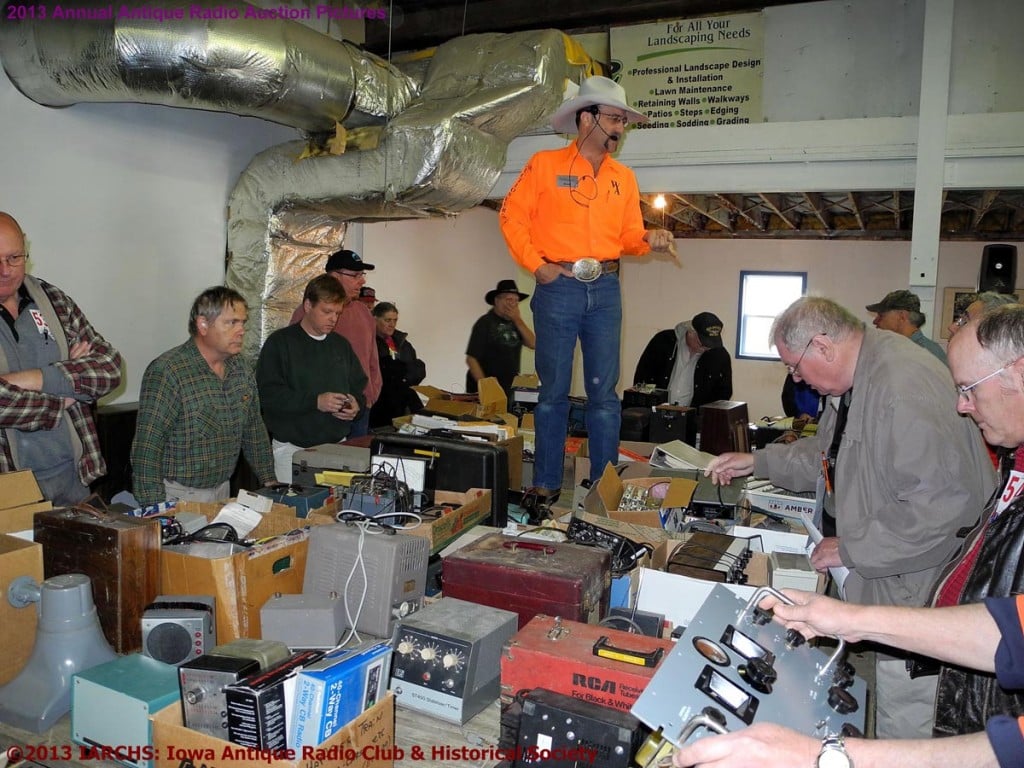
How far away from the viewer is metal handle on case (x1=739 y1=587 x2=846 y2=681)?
4.41 feet

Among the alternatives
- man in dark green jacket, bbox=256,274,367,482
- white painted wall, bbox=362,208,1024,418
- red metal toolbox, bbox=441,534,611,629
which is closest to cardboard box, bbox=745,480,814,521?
red metal toolbox, bbox=441,534,611,629

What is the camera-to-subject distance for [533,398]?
16.7 ft

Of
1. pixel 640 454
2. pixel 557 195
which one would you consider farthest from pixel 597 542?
pixel 640 454

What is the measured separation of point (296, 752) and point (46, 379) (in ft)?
5.36

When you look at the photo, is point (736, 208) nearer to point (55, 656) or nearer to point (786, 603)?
point (786, 603)

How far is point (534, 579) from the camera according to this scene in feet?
6.09

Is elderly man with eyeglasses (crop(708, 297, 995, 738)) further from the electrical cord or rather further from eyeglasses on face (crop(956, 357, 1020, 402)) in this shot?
the electrical cord

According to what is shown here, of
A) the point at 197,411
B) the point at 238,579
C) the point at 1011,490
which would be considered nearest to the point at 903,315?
the point at 1011,490

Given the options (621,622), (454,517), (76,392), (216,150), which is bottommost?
(621,622)

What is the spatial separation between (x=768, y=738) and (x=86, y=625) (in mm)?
1432

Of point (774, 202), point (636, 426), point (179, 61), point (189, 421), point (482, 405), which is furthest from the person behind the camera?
point (774, 202)

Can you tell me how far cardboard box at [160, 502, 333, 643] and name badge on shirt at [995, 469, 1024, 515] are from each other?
163 cm

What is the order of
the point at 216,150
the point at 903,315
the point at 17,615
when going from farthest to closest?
the point at 216,150
the point at 903,315
the point at 17,615

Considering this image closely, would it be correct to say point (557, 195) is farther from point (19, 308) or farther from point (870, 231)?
point (870, 231)
